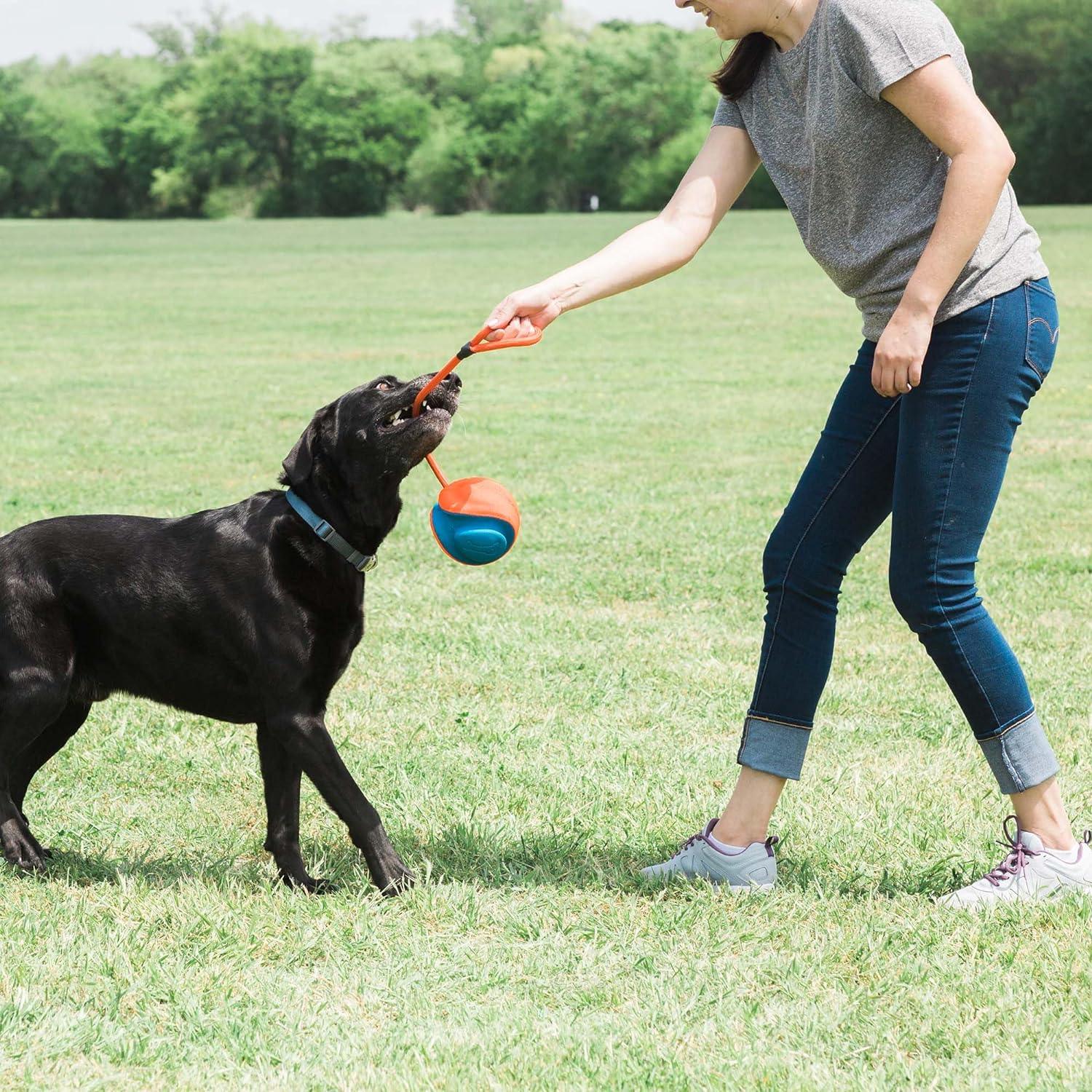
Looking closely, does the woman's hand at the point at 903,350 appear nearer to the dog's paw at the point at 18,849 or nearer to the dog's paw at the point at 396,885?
the dog's paw at the point at 396,885

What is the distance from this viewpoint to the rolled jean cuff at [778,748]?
3596mm

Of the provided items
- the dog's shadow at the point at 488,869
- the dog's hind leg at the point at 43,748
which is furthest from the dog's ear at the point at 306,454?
the dog's shadow at the point at 488,869

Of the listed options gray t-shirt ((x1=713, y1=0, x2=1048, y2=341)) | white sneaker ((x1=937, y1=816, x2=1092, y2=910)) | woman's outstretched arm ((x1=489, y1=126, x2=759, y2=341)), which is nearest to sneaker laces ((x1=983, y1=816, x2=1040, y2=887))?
white sneaker ((x1=937, y1=816, x2=1092, y2=910))

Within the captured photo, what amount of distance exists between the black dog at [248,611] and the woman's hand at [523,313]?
300 millimetres

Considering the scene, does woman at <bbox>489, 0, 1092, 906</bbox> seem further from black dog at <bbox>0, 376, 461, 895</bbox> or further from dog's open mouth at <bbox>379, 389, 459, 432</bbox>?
black dog at <bbox>0, 376, 461, 895</bbox>

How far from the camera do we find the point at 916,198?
10.5ft

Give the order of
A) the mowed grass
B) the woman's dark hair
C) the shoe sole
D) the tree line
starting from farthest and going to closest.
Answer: the tree line
the shoe sole
the woman's dark hair
the mowed grass

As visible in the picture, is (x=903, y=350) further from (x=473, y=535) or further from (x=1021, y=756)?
(x=473, y=535)

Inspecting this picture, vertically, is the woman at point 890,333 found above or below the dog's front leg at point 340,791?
above

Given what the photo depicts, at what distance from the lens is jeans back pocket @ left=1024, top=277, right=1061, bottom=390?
323 cm

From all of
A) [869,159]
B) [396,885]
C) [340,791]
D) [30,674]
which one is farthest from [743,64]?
[30,674]

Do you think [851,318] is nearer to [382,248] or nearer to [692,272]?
[692,272]

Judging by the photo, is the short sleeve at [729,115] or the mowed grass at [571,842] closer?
the mowed grass at [571,842]

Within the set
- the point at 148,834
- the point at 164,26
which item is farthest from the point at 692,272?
the point at 164,26
